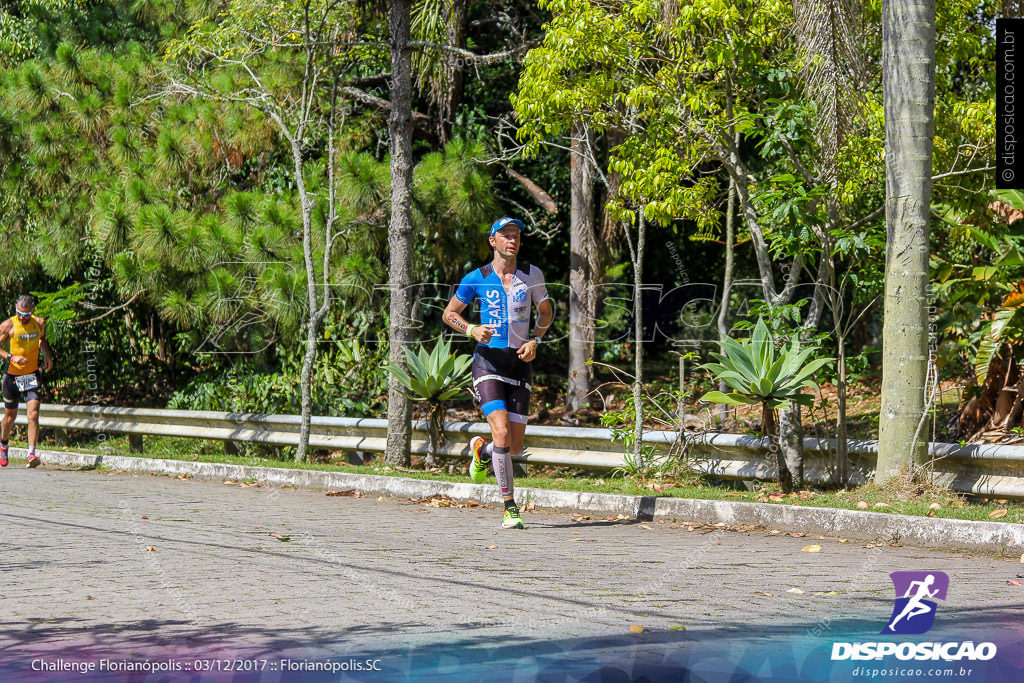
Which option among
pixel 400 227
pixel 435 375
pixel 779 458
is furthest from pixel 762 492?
pixel 400 227

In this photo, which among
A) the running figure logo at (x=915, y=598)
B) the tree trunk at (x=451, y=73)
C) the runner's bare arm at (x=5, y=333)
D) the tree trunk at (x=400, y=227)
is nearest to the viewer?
the running figure logo at (x=915, y=598)

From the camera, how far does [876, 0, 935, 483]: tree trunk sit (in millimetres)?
8242

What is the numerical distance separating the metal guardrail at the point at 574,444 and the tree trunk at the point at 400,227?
47 centimetres

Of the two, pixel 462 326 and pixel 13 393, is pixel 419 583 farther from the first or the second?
pixel 13 393

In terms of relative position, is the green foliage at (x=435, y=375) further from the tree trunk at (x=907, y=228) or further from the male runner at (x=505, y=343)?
the tree trunk at (x=907, y=228)

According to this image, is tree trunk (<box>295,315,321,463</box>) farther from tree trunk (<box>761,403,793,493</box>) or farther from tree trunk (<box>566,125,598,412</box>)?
tree trunk (<box>761,403,793,493</box>)

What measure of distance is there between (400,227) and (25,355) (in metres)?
5.04

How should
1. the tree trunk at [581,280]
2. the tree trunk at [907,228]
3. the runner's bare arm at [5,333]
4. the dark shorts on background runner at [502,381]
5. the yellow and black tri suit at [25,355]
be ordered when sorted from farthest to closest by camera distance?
the tree trunk at [581,280] → the yellow and black tri suit at [25,355] → the runner's bare arm at [5,333] → the tree trunk at [907,228] → the dark shorts on background runner at [502,381]

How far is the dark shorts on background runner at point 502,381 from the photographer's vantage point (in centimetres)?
812

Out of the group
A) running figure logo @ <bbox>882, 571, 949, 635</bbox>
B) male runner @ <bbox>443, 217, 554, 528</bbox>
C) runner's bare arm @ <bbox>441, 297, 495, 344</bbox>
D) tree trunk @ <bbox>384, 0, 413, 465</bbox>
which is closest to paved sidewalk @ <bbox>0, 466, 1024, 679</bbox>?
running figure logo @ <bbox>882, 571, 949, 635</bbox>

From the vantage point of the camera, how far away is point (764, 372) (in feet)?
29.7

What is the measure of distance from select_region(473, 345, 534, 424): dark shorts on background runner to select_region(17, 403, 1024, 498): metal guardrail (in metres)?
2.41

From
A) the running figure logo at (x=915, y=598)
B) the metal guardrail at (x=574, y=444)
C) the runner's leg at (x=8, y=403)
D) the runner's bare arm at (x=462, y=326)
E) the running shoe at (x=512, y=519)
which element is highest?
the runner's bare arm at (x=462, y=326)

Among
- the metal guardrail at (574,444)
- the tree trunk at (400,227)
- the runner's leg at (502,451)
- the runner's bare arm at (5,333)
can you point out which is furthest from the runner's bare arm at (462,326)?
the runner's bare arm at (5,333)
